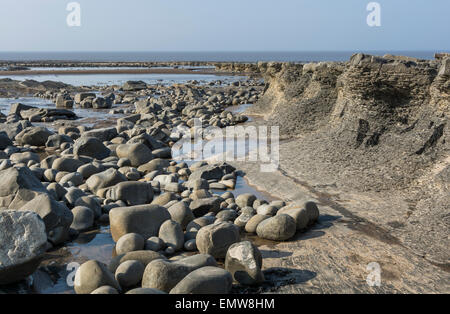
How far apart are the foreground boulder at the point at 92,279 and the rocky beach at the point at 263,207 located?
14 mm

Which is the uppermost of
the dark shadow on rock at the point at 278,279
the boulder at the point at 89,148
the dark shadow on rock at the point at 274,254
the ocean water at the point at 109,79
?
the ocean water at the point at 109,79

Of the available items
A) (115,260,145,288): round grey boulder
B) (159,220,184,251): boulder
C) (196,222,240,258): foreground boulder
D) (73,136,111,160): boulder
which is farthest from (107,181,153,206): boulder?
(73,136,111,160): boulder

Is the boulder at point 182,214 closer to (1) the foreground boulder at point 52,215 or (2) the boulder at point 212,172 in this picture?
(1) the foreground boulder at point 52,215

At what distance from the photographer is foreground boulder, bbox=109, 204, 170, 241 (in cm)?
678

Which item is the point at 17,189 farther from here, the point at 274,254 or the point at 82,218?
the point at 274,254

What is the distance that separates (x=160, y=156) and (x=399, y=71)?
7.35m

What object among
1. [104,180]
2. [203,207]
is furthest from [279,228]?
[104,180]

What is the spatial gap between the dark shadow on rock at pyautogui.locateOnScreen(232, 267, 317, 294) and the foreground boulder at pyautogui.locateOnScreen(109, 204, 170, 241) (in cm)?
212

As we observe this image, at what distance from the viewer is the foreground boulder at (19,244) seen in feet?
16.0

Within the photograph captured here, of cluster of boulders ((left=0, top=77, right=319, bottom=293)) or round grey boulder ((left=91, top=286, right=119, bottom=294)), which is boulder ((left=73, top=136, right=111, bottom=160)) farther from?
round grey boulder ((left=91, top=286, right=119, bottom=294))

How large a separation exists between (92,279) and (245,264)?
75.6 inches

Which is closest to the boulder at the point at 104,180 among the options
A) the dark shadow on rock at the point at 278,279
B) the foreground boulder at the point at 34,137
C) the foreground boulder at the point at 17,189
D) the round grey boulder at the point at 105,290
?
the foreground boulder at the point at 17,189

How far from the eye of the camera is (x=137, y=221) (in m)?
6.83

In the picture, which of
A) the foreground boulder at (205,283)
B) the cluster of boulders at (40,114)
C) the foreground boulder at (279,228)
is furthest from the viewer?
the cluster of boulders at (40,114)
